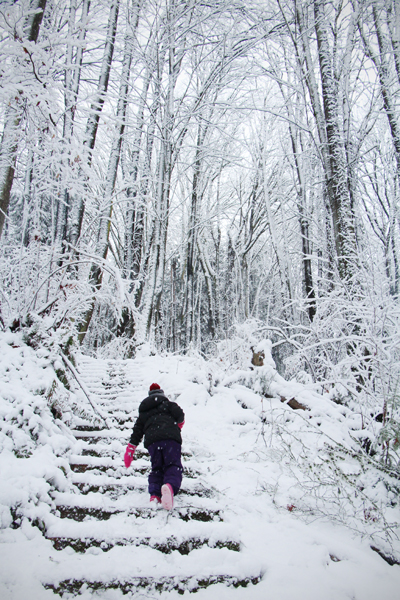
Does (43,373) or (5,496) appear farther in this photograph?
(43,373)

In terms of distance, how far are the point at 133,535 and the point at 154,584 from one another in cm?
39

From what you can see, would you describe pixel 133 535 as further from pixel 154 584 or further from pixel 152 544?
pixel 154 584

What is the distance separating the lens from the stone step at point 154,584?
4.73 feet

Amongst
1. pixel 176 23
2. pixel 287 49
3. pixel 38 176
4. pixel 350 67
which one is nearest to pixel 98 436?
pixel 38 176

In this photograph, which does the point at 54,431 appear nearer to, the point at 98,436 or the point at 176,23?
the point at 98,436

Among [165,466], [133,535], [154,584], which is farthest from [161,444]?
[154,584]

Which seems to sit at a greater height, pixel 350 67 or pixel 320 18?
pixel 320 18

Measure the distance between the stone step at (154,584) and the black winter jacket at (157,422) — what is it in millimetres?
1086

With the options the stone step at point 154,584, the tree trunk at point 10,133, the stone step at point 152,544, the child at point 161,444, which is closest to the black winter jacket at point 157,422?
the child at point 161,444

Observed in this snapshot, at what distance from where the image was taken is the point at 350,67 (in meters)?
5.96

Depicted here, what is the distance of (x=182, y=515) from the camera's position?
7.27ft

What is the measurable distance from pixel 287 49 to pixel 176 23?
10.3 ft

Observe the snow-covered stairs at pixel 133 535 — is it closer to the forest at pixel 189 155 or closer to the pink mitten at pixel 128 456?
the pink mitten at pixel 128 456

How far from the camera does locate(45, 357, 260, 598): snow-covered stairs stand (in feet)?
5.07
